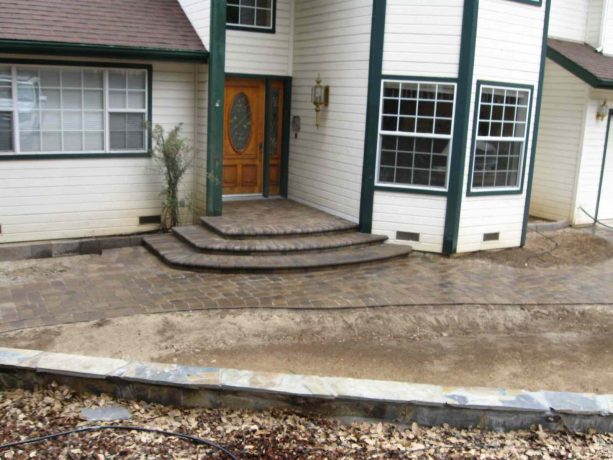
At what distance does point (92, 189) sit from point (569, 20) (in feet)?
31.5

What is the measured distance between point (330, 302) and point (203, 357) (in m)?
2.04

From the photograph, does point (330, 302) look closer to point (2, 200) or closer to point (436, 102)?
point (436, 102)

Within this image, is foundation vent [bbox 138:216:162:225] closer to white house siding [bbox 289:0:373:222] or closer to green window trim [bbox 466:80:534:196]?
white house siding [bbox 289:0:373:222]

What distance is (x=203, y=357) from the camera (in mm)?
5961

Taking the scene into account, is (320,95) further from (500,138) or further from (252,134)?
(500,138)

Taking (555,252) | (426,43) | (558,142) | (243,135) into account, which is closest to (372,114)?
(426,43)

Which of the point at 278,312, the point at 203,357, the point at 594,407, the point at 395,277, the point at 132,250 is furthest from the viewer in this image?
the point at 132,250

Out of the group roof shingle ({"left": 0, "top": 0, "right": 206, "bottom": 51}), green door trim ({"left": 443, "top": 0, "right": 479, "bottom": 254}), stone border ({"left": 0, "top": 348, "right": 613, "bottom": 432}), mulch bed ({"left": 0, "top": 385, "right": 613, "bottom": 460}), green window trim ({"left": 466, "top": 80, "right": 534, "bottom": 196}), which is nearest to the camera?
mulch bed ({"left": 0, "top": 385, "right": 613, "bottom": 460})

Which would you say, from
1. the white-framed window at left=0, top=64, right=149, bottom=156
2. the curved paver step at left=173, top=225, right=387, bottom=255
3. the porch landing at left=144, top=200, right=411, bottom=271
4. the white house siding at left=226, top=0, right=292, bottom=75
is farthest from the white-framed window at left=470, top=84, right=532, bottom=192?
the white-framed window at left=0, top=64, right=149, bottom=156

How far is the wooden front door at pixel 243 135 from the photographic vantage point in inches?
449

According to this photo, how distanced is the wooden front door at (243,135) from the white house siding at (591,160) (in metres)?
6.09

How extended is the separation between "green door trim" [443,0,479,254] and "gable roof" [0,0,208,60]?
3853 millimetres

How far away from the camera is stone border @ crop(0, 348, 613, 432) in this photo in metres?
4.66

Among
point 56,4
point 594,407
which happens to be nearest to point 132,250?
point 56,4
